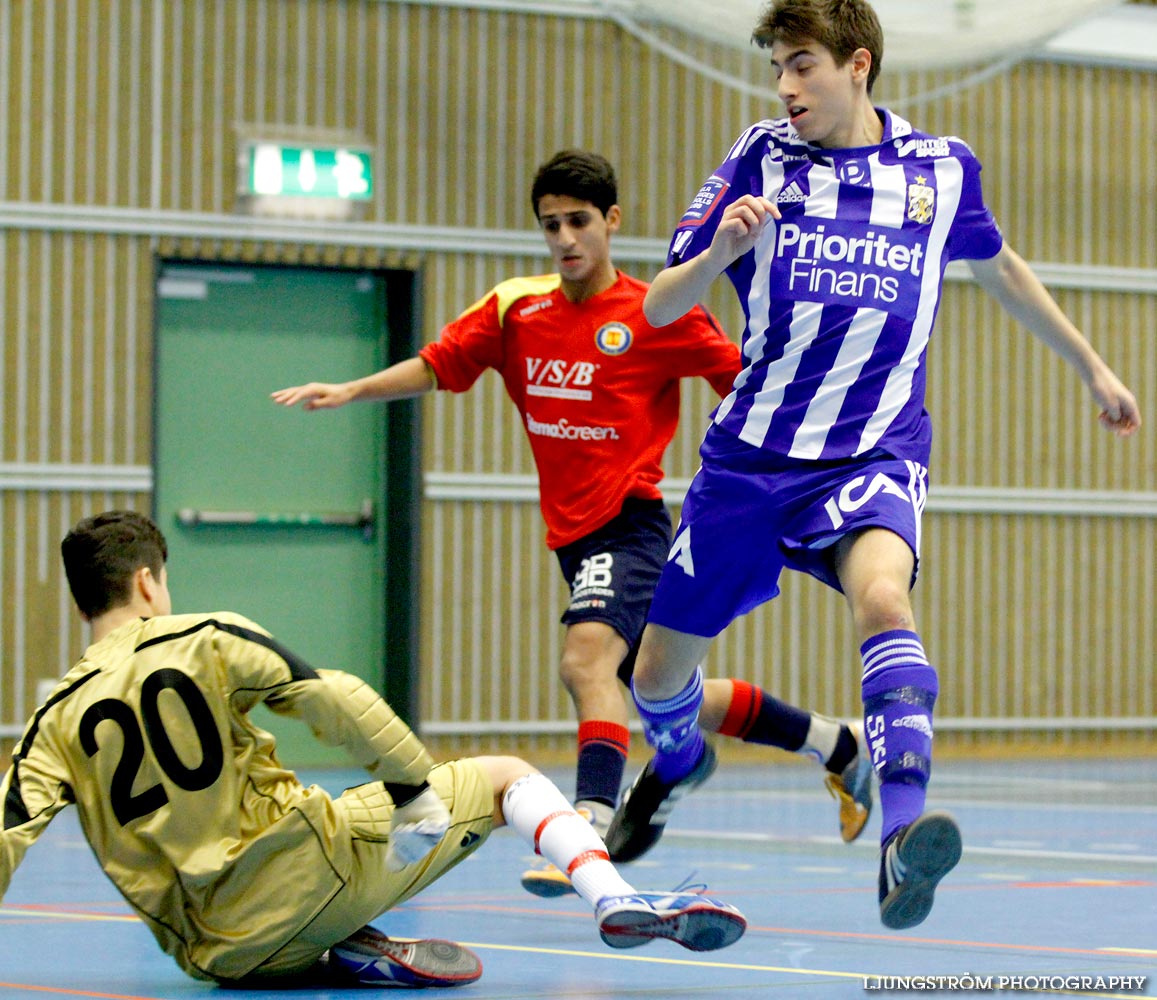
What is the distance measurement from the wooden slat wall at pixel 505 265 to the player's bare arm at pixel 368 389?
5800mm

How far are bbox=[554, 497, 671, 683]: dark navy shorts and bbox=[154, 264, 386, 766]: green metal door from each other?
19.2ft

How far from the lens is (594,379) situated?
5637 millimetres

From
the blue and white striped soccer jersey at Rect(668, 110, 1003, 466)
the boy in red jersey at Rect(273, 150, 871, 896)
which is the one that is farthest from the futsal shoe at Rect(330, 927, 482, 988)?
the boy in red jersey at Rect(273, 150, 871, 896)

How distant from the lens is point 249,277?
11.5 metres

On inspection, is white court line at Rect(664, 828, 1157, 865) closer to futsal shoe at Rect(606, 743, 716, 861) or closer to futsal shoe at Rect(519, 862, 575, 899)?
futsal shoe at Rect(606, 743, 716, 861)

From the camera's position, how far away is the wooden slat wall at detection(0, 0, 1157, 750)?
10984 millimetres

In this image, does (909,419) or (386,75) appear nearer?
(909,419)

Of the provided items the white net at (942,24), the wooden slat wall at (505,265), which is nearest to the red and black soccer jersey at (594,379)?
the white net at (942,24)

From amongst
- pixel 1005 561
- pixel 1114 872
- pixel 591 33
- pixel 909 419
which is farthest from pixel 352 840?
pixel 1005 561

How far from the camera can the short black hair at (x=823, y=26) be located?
397cm

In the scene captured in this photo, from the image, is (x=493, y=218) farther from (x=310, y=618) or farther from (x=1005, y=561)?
(x=1005, y=561)

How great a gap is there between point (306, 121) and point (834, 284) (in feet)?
26.3

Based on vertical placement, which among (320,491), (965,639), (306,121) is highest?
(306,121)

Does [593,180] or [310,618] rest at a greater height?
[593,180]
